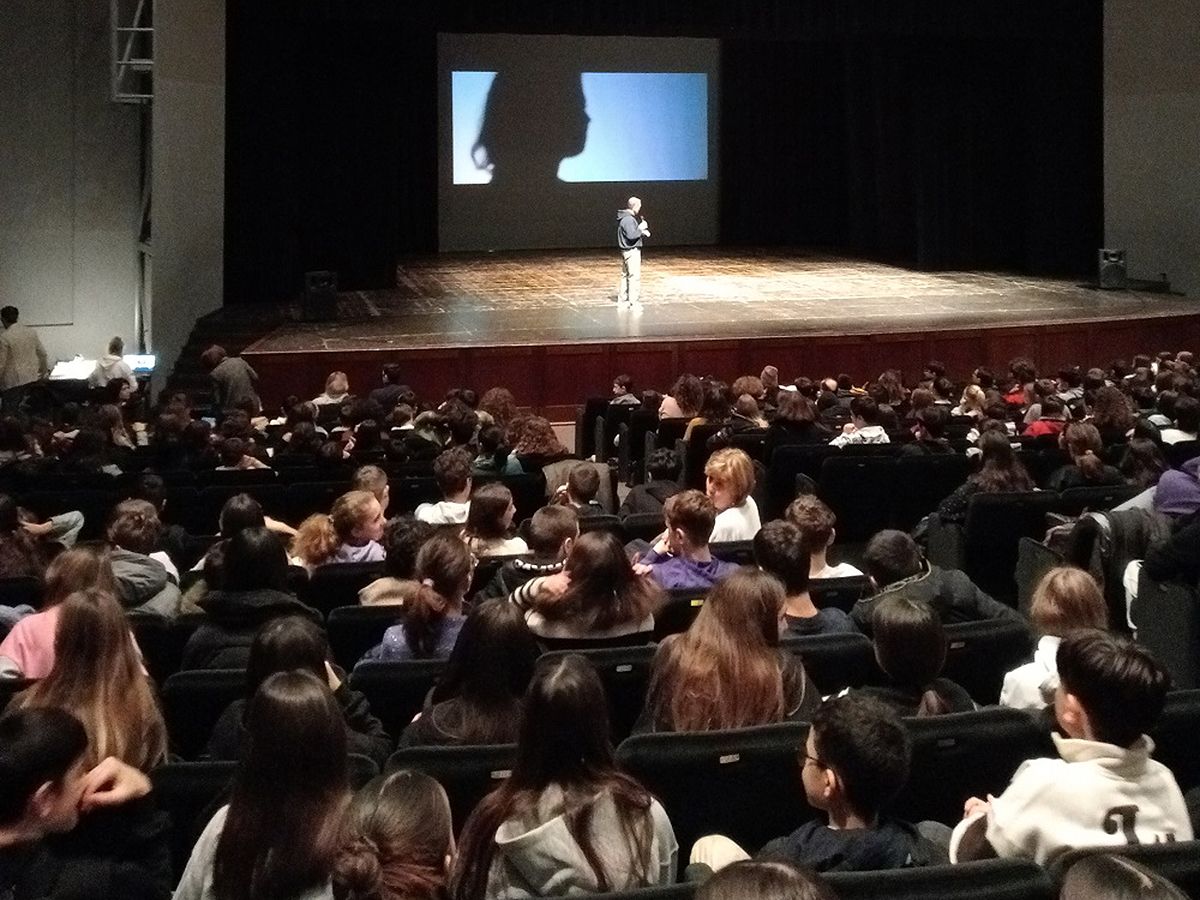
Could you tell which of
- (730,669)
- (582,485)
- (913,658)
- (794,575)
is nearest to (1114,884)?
(913,658)

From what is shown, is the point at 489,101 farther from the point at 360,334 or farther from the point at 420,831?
the point at 420,831

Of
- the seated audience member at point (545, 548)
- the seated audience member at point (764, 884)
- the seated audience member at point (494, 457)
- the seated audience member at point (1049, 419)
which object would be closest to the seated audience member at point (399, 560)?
the seated audience member at point (545, 548)

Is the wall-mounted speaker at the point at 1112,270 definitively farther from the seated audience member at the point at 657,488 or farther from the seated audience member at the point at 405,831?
the seated audience member at the point at 405,831

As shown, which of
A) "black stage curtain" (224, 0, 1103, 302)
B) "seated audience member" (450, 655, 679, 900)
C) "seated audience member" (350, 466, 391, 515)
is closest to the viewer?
"seated audience member" (450, 655, 679, 900)

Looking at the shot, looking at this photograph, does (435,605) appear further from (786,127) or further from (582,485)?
(786,127)

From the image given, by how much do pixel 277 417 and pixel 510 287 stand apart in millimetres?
6625

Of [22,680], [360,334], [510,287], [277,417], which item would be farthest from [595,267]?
[22,680]

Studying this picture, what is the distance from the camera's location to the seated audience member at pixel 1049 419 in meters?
8.38

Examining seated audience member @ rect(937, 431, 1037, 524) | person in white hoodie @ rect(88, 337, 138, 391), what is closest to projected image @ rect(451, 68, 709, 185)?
person in white hoodie @ rect(88, 337, 138, 391)

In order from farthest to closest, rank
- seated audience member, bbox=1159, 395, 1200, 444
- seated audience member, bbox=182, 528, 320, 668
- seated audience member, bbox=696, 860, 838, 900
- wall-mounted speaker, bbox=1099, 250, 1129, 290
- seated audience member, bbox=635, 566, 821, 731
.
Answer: wall-mounted speaker, bbox=1099, 250, 1129, 290, seated audience member, bbox=1159, 395, 1200, 444, seated audience member, bbox=182, 528, 320, 668, seated audience member, bbox=635, 566, 821, 731, seated audience member, bbox=696, 860, 838, 900

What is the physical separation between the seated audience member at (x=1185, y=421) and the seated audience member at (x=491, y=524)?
3691 mm

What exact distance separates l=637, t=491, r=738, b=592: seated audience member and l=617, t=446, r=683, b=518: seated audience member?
1.76 m

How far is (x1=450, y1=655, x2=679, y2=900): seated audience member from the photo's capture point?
2.68m

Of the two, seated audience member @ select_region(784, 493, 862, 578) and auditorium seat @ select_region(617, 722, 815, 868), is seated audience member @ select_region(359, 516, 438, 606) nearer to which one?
seated audience member @ select_region(784, 493, 862, 578)
